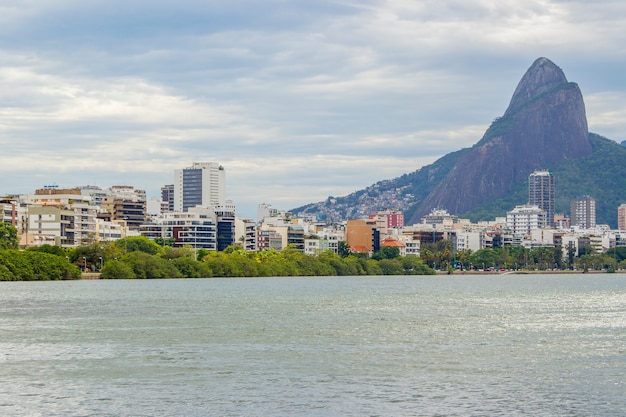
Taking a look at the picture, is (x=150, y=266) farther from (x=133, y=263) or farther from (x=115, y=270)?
(x=115, y=270)

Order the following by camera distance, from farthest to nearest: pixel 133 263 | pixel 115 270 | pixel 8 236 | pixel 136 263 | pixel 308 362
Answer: pixel 8 236 → pixel 136 263 → pixel 133 263 → pixel 115 270 → pixel 308 362

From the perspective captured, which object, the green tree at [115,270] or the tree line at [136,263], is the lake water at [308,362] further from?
the green tree at [115,270]

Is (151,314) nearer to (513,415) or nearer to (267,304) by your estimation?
(267,304)

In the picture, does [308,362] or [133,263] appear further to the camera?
[133,263]

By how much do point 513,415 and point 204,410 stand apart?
8.78 metres

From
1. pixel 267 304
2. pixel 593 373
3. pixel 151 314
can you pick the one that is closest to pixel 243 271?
pixel 267 304

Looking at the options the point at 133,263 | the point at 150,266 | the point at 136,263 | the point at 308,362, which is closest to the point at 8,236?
the point at 133,263

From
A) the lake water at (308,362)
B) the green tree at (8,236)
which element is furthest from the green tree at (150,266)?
the lake water at (308,362)

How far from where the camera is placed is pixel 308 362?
4522cm

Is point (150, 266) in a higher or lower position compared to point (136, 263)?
lower

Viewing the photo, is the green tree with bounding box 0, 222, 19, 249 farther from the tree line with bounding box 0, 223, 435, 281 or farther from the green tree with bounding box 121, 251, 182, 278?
the green tree with bounding box 121, 251, 182, 278

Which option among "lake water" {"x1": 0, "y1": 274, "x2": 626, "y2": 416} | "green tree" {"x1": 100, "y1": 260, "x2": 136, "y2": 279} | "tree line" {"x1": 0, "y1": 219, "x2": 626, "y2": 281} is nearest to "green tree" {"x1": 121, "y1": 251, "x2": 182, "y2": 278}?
"tree line" {"x1": 0, "y1": 219, "x2": 626, "y2": 281}

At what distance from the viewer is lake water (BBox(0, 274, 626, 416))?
114ft

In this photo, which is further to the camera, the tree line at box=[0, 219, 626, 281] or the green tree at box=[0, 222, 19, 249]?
the green tree at box=[0, 222, 19, 249]
